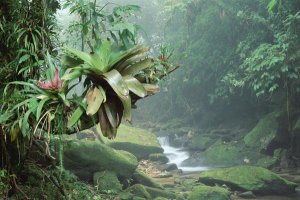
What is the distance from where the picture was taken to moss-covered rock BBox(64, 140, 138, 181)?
660cm

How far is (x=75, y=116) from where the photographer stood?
123 inches

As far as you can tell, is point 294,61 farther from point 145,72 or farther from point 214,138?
point 145,72

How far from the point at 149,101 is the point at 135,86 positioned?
70.2 ft

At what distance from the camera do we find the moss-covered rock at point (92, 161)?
660cm

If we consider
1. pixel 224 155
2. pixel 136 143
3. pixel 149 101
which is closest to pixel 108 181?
pixel 136 143

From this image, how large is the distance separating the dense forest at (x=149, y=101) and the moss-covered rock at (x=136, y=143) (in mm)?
46

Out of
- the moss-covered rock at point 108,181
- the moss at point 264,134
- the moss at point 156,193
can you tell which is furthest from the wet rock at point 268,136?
the moss-covered rock at point 108,181

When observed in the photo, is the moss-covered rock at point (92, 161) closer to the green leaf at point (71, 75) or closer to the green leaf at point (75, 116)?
the green leaf at point (75, 116)

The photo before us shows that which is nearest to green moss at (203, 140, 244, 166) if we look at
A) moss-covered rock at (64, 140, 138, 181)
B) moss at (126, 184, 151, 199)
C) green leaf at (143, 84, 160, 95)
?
moss-covered rock at (64, 140, 138, 181)

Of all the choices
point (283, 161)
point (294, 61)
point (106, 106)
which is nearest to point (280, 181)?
point (283, 161)

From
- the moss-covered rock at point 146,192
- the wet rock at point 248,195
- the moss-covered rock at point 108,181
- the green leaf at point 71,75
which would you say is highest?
the green leaf at point 71,75

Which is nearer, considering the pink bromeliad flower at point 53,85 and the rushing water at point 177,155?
the pink bromeliad flower at point 53,85

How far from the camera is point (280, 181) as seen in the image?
994cm

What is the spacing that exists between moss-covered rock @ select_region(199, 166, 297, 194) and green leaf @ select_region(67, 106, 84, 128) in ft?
25.9
